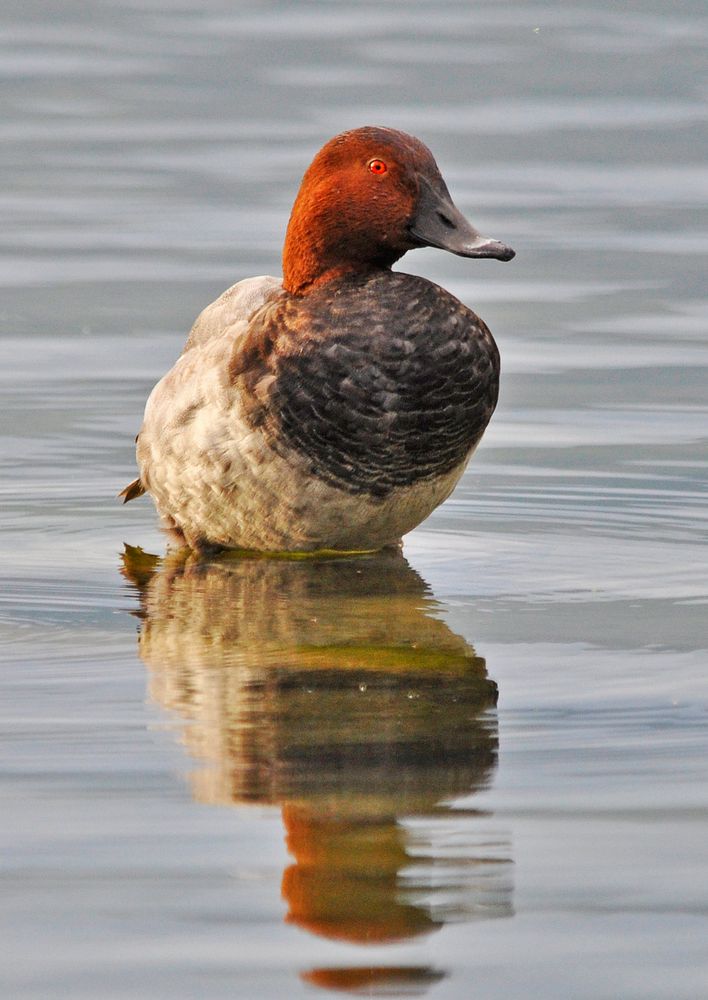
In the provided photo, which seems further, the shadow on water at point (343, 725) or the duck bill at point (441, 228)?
the duck bill at point (441, 228)

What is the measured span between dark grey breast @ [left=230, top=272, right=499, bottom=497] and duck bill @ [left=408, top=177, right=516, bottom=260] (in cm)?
15

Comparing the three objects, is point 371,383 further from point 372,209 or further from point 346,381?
point 372,209

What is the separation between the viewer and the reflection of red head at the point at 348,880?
362cm

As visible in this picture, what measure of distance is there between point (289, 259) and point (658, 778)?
2535mm

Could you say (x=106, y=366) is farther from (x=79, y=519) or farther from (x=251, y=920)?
(x=251, y=920)

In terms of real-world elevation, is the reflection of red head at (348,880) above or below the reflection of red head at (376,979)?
above

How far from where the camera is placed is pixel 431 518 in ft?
23.7

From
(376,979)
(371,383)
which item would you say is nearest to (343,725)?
(376,979)

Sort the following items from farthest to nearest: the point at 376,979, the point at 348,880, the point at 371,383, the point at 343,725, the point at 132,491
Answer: the point at 132,491, the point at 371,383, the point at 343,725, the point at 348,880, the point at 376,979

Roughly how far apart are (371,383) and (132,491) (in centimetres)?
152

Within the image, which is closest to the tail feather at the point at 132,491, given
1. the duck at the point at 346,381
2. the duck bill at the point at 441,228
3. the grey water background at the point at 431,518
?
the grey water background at the point at 431,518

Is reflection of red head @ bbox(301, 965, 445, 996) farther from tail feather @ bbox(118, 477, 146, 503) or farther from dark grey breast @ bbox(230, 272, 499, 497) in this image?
tail feather @ bbox(118, 477, 146, 503)

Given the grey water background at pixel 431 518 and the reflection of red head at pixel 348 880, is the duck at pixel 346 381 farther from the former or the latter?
the reflection of red head at pixel 348 880

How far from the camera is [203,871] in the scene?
3854mm
